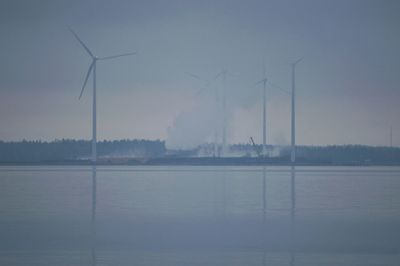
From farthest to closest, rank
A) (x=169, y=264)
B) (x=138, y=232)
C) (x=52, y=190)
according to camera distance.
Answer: (x=52, y=190) < (x=138, y=232) < (x=169, y=264)

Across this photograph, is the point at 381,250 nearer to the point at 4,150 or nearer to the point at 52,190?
the point at 52,190

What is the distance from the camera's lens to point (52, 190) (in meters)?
38.8

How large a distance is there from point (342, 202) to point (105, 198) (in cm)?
1173

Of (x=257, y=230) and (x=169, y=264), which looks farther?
(x=257, y=230)

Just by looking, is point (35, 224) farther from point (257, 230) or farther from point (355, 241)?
point (355, 241)

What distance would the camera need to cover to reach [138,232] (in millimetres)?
20156

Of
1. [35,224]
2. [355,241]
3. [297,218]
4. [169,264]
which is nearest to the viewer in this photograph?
[169,264]

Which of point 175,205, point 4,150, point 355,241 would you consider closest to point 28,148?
point 4,150

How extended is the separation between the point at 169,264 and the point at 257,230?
6418 mm

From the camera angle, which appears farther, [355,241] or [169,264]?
[355,241]

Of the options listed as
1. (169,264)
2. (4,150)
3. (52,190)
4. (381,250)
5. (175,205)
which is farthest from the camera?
(4,150)

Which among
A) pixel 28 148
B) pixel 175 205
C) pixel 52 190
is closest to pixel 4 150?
pixel 28 148

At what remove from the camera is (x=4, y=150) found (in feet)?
568

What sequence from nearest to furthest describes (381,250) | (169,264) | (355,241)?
(169,264) < (381,250) < (355,241)
